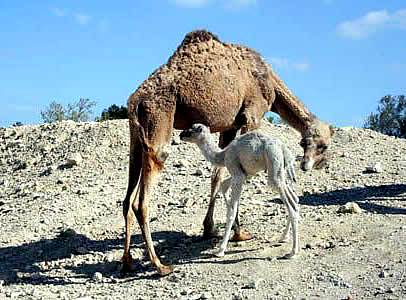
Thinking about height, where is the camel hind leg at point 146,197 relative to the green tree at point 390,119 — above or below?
below

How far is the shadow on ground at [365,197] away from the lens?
11.7 meters

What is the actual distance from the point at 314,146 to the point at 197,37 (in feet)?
8.15

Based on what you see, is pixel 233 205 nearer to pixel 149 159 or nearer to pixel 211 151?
pixel 211 151

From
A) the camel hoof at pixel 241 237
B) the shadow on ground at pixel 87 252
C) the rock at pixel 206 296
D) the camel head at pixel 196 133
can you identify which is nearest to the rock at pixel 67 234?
the shadow on ground at pixel 87 252

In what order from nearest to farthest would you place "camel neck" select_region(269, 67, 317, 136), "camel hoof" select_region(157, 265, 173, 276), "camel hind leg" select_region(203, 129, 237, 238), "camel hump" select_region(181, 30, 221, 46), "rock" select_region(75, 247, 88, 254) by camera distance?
"camel hoof" select_region(157, 265, 173, 276) < "camel hump" select_region(181, 30, 221, 46) < "camel hind leg" select_region(203, 129, 237, 238) < "rock" select_region(75, 247, 88, 254) < "camel neck" select_region(269, 67, 317, 136)

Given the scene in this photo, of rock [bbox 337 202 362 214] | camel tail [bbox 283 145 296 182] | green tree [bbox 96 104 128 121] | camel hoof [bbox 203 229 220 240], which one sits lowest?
camel hoof [bbox 203 229 220 240]

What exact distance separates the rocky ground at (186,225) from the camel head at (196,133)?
61.8 inches

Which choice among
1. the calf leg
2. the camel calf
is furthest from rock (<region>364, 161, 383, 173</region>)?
the calf leg

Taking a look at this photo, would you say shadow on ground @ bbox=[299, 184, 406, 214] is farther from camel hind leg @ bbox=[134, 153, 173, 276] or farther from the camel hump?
camel hind leg @ bbox=[134, 153, 173, 276]

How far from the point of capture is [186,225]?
37.0ft

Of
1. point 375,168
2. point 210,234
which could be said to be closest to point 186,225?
point 210,234

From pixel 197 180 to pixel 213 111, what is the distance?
460cm

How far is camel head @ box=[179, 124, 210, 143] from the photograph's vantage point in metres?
9.48

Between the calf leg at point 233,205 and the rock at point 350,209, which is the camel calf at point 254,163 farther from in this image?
the rock at point 350,209
